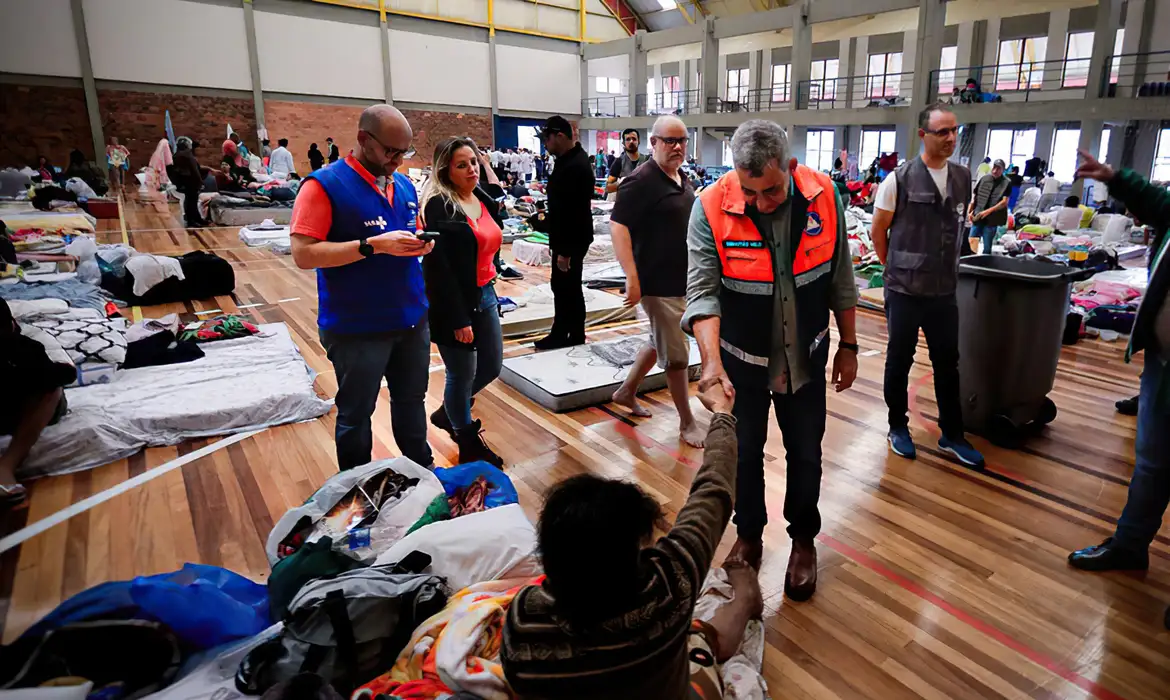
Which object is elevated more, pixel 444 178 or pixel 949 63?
pixel 949 63

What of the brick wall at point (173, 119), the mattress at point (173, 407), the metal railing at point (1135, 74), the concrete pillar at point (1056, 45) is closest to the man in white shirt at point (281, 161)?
the brick wall at point (173, 119)

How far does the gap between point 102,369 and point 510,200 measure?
1037 centimetres

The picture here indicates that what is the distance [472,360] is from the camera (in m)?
3.29

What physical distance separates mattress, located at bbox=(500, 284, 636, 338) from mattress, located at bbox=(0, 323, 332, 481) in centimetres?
183

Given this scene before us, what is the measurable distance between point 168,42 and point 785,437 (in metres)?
21.3

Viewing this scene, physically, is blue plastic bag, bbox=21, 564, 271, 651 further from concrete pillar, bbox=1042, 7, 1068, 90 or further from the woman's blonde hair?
concrete pillar, bbox=1042, 7, 1068, 90

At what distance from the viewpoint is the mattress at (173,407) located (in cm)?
352

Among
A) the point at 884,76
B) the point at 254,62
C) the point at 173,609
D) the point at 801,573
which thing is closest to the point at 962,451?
the point at 801,573

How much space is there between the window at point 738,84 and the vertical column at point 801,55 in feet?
18.0

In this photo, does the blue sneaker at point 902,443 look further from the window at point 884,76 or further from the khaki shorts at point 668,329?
the window at point 884,76

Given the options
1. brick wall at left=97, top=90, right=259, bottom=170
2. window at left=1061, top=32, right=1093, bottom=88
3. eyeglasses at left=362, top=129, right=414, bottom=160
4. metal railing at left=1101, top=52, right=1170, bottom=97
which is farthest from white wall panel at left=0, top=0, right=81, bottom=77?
window at left=1061, top=32, right=1093, bottom=88

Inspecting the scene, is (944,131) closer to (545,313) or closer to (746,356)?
(746,356)

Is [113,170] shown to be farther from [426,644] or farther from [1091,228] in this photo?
[1091,228]

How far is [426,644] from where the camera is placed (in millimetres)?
1902
